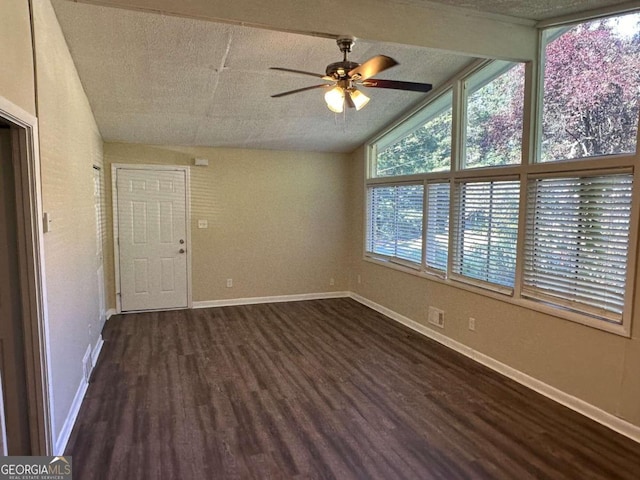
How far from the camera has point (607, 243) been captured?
281 cm

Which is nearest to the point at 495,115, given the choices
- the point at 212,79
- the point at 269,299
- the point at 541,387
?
the point at 541,387

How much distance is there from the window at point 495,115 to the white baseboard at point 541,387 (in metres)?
1.81

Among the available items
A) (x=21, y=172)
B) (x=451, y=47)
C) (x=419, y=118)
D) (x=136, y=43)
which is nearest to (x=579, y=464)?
(x=451, y=47)

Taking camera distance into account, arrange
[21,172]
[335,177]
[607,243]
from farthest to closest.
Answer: [335,177]
[607,243]
[21,172]

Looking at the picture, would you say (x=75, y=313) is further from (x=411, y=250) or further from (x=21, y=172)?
(x=411, y=250)

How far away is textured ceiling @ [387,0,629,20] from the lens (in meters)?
2.81

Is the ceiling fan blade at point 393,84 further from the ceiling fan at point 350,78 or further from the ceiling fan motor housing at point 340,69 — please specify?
the ceiling fan motor housing at point 340,69

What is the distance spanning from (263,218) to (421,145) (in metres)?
2.53

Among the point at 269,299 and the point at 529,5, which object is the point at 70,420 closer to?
the point at 269,299

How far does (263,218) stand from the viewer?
6.04m

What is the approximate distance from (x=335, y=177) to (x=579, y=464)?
4.81 meters

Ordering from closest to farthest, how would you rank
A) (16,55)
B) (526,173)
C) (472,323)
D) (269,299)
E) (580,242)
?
(16,55)
(580,242)
(526,173)
(472,323)
(269,299)

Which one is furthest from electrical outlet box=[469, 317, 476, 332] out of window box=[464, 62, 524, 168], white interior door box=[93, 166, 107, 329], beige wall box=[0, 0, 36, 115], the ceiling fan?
white interior door box=[93, 166, 107, 329]

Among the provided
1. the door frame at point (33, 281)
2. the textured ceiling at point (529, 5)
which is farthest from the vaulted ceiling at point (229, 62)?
the door frame at point (33, 281)
